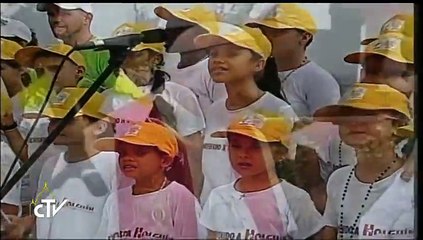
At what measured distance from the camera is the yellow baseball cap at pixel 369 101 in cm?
241

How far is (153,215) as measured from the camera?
94.9 inches

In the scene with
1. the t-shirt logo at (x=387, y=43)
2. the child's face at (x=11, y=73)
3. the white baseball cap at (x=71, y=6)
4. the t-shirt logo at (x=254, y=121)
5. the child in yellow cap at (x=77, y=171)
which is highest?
the white baseball cap at (x=71, y=6)

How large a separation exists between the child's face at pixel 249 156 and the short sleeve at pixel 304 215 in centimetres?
8

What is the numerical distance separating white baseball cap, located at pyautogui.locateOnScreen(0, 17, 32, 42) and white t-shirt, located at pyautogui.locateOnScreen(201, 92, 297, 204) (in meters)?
0.39

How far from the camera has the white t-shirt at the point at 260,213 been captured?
241cm

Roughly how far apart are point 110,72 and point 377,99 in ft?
1.74

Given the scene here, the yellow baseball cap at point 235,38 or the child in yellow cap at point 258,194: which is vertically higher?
the yellow baseball cap at point 235,38

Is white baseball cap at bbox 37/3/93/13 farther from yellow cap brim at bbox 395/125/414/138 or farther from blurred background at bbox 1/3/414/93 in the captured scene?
yellow cap brim at bbox 395/125/414/138

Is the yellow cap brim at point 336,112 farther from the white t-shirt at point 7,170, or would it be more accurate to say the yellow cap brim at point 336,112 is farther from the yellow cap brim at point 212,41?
the white t-shirt at point 7,170

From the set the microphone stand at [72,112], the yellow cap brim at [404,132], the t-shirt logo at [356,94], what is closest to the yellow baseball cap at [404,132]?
the yellow cap brim at [404,132]

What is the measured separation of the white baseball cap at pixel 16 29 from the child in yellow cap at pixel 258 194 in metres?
0.42

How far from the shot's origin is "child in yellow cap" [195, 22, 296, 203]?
2408 mm

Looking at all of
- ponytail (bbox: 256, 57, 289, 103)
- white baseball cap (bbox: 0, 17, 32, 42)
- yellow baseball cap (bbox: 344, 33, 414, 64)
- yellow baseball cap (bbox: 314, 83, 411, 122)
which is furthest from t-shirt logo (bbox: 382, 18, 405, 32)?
white baseball cap (bbox: 0, 17, 32, 42)

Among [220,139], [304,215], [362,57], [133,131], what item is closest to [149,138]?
[133,131]
